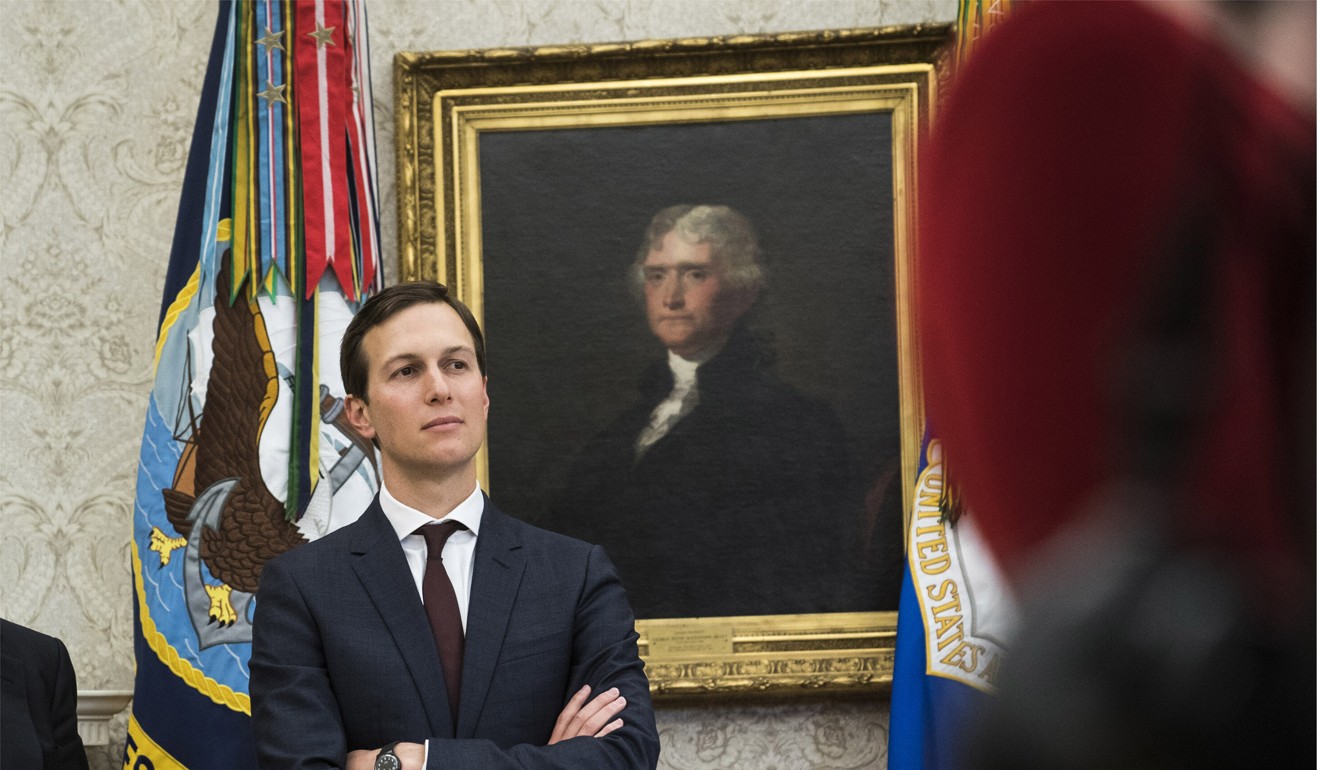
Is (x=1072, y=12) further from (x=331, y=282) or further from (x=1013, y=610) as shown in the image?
(x=331, y=282)

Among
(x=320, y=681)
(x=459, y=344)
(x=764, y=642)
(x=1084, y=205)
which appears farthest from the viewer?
(x=764, y=642)

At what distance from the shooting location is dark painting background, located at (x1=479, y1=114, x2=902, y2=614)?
406 cm

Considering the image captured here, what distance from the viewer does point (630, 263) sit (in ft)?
13.5

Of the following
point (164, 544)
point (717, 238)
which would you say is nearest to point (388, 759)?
point (164, 544)

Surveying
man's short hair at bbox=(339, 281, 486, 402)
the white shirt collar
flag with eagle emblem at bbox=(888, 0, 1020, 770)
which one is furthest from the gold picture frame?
the white shirt collar

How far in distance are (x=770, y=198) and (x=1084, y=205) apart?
3747mm

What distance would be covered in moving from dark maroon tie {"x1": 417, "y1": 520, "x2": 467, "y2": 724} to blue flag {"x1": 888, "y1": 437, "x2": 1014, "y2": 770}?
1429 millimetres

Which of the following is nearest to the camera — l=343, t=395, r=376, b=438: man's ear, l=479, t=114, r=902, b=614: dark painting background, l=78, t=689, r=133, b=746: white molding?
l=343, t=395, r=376, b=438: man's ear

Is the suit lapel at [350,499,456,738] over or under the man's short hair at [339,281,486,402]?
under

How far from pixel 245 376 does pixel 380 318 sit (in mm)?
815

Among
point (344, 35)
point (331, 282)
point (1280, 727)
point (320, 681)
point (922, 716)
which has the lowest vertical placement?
point (922, 716)

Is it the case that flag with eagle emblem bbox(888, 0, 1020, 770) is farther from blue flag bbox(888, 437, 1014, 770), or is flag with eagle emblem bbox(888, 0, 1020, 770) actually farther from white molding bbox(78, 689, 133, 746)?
white molding bbox(78, 689, 133, 746)

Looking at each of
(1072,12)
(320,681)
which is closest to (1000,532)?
(1072,12)

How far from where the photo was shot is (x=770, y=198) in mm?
4105
